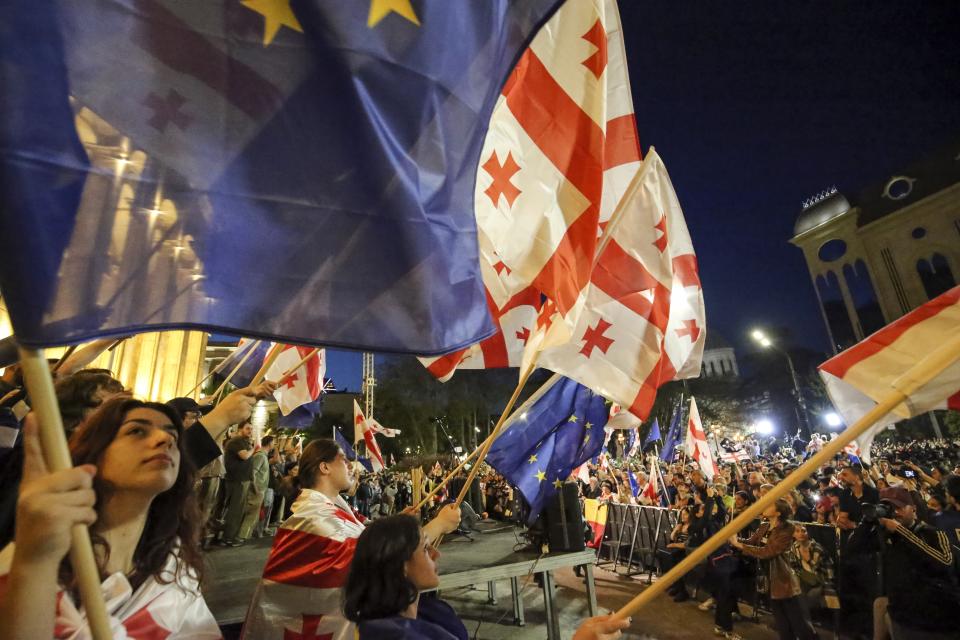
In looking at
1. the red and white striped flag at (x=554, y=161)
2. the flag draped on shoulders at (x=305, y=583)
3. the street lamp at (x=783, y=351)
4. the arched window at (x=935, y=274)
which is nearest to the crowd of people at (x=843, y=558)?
the red and white striped flag at (x=554, y=161)

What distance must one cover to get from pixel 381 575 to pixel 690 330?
4.37 metres

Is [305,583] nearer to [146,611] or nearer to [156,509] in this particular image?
[156,509]

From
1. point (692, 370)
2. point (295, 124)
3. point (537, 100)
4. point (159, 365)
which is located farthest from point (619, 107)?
point (159, 365)

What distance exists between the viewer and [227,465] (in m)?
9.23

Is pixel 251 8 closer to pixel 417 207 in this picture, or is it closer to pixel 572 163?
pixel 417 207

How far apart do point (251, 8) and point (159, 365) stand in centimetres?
1393

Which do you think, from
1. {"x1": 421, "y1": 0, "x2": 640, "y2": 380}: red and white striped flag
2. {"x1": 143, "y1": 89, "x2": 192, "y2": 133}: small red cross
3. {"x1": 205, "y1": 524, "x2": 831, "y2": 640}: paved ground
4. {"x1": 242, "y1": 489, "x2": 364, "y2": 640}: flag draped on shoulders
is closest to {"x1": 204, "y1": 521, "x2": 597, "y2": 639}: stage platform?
{"x1": 205, "y1": 524, "x2": 831, "y2": 640}: paved ground

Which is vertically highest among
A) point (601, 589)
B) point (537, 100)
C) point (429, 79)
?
point (537, 100)

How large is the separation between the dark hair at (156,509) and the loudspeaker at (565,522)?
248 inches

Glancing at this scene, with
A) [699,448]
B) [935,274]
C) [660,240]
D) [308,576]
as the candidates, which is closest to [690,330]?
[660,240]

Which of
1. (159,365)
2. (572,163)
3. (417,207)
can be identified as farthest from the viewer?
(159,365)

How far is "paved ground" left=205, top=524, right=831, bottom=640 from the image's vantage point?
5.91 meters

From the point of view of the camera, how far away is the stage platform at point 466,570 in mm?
5414

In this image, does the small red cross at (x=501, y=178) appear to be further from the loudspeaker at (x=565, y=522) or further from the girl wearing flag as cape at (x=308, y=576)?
the loudspeaker at (x=565, y=522)
